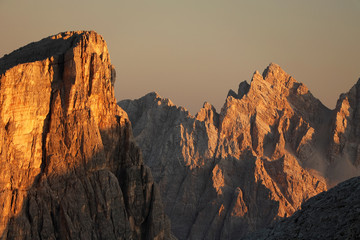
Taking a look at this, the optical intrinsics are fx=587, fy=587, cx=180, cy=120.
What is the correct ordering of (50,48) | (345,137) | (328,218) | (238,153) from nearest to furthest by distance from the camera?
(328,218), (50,48), (238,153), (345,137)

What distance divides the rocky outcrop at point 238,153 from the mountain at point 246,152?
0.74 feet

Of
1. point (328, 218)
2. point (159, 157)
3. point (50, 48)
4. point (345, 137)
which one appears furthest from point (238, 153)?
point (328, 218)

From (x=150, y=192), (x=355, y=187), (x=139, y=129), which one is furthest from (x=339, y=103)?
(x=355, y=187)

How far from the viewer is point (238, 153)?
457 feet

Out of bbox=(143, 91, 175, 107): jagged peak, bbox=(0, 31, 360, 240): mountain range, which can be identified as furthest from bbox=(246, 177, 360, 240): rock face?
bbox=(143, 91, 175, 107): jagged peak

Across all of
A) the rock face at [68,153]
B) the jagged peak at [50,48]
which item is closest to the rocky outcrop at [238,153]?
the rock face at [68,153]

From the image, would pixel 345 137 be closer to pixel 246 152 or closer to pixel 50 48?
pixel 246 152

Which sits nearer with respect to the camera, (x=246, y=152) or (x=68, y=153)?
(x=68, y=153)

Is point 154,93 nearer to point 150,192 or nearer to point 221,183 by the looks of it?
point 221,183

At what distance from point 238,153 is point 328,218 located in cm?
11020

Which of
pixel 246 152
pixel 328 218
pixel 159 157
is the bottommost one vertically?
pixel 328 218

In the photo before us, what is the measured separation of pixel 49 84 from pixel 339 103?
10725cm

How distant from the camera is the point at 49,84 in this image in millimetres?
60312

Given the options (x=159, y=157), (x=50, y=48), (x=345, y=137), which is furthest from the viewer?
(x=345, y=137)
